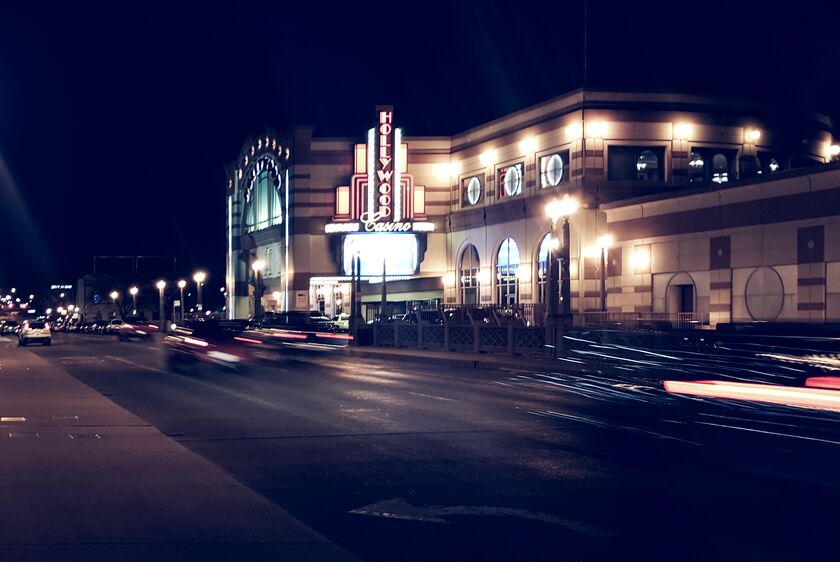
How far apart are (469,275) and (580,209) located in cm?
1481

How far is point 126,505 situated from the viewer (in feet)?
28.8

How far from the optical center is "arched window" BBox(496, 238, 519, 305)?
190 ft

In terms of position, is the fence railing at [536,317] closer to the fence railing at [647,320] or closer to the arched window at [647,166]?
the fence railing at [647,320]

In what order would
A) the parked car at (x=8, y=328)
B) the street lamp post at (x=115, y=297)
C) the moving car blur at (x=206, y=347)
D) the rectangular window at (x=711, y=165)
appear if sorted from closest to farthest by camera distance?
the moving car blur at (x=206, y=347), the rectangular window at (x=711, y=165), the parked car at (x=8, y=328), the street lamp post at (x=115, y=297)

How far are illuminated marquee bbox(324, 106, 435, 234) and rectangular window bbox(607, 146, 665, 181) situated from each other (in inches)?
639

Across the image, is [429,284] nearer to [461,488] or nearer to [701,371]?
[701,371]

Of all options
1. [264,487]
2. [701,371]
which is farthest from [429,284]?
[264,487]

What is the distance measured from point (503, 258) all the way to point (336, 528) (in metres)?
51.7

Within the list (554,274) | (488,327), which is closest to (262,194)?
(488,327)

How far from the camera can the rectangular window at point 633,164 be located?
170 feet

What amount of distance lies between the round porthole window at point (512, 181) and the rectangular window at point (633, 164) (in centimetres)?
748

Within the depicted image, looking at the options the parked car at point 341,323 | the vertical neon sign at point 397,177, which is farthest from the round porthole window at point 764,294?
the vertical neon sign at point 397,177

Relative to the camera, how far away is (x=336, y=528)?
8078mm

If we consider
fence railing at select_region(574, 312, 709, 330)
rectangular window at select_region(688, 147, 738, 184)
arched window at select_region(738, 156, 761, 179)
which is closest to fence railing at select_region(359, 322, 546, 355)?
fence railing at select_region(574, 312, 709, 330)
